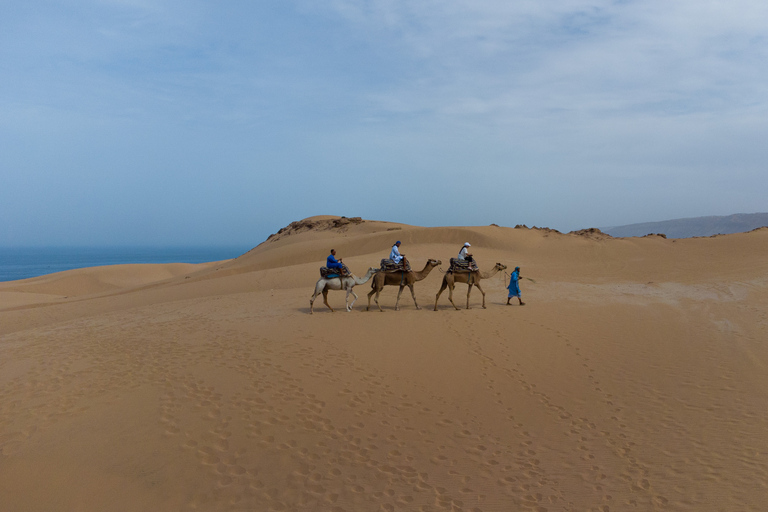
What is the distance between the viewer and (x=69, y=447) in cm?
719

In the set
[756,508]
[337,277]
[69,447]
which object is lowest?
[756,508]

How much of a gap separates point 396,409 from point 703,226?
157552mm

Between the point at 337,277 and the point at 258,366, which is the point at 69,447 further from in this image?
the point at 337,277

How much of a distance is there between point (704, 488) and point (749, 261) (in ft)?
75.4

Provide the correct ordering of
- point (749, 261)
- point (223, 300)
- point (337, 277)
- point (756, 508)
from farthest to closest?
point (749, 261) → point (223, 300) → point (337, 277) → point (756, 508)

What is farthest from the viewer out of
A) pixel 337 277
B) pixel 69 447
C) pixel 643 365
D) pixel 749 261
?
pixel 749 261

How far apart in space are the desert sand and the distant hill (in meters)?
105

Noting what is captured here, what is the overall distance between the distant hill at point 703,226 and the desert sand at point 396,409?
104746 millimetres

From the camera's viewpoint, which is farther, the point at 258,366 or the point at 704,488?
the point at 258,366

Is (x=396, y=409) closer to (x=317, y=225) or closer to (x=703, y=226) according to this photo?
(x=317, y=225)

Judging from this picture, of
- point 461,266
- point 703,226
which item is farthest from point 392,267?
point 703,226

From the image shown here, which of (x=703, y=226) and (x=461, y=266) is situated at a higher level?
(x=703, y=226)

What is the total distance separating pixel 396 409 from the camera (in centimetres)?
831

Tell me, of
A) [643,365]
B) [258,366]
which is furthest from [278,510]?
[643,365]
